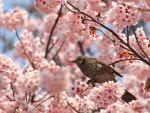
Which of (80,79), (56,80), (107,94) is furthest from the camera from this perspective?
(80,79)

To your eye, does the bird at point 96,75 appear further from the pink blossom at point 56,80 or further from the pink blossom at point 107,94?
the pink blossom at point 56,80

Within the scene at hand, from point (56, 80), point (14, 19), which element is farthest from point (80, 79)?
point (14, 19)

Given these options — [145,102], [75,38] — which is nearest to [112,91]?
[145,102]

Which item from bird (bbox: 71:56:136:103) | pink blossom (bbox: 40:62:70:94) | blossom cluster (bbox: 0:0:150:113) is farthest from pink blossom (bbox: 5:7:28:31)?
pink blossom (bbox: 40:62:70:94)

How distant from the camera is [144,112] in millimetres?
3117

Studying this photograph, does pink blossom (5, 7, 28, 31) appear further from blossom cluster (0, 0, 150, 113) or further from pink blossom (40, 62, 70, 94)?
pink blossom (40, 62, 70, 94)

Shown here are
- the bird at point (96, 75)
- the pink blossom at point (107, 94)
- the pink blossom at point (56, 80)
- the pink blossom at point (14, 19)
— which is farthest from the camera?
the pink blossom at point (14, 19)

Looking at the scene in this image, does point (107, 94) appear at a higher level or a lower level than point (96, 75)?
lower

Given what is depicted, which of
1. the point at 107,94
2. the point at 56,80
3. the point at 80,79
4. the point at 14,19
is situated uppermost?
the point at 14,19

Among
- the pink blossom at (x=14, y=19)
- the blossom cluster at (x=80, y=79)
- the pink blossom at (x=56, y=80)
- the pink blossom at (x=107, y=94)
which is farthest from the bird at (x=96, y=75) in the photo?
the pink blossom at (x=56, y=80)

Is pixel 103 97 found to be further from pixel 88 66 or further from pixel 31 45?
pixel 31 45

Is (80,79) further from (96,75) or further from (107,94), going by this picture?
(96,75)

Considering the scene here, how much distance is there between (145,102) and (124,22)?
812 mm

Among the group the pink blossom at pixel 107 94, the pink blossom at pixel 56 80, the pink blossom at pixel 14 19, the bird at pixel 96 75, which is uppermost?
the pink blossom at pixel 14 19
